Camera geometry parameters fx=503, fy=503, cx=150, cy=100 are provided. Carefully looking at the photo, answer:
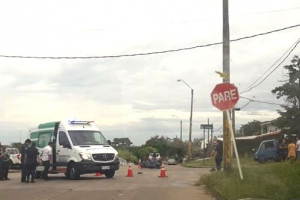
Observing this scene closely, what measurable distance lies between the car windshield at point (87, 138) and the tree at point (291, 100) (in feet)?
80.9

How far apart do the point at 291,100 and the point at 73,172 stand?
28329 millimetres

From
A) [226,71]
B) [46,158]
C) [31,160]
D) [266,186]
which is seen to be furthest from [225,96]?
[46,158]

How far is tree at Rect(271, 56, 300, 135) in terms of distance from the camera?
42500 millimetres

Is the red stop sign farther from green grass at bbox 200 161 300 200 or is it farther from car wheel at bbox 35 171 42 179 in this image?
car wheel at bbox 35 171 42 179

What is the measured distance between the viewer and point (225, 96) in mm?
13836

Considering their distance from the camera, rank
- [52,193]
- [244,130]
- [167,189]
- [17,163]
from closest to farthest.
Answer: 1. [52,193]
2. [167,189]
3. [17,163]
4. [244,130]

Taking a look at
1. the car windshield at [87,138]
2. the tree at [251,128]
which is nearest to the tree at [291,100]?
the car windshield at [87,138]

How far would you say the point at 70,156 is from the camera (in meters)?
20.3

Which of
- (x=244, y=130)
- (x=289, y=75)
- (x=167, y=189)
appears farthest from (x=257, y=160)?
(x=244, y=130)

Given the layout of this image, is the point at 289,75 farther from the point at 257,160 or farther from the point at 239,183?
the point at 239,183

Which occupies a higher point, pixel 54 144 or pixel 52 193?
pixel 54 144

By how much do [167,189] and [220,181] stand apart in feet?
6.03

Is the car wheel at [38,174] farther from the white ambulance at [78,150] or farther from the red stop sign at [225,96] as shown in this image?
the red stop sign at [225,96]

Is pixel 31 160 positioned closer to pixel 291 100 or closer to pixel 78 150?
pixel 78 150
